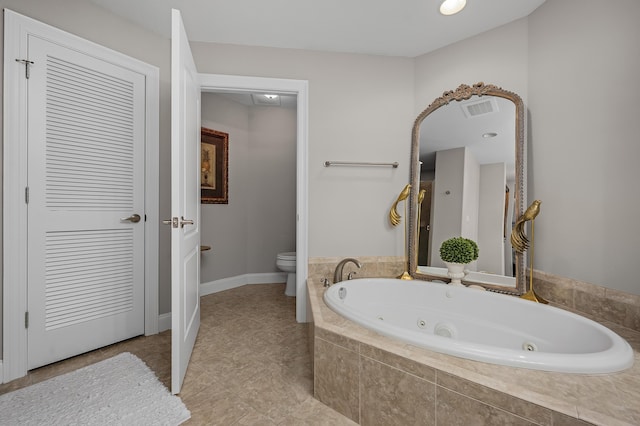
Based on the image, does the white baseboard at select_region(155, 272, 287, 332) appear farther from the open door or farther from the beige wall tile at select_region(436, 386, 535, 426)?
the beige wall tile at select_region(436, 386, 535, 426)

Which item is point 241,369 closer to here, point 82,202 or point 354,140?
point 82,202

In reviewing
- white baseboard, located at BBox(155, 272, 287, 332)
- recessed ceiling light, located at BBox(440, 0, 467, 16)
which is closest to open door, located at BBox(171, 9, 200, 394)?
white baseboard, located at BBox(155, 272, 287, 332)

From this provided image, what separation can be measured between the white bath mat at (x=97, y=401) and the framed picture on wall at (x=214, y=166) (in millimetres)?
1936

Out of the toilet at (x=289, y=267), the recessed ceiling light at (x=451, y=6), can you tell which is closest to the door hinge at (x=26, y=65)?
the toilet at (x=289, y=267)

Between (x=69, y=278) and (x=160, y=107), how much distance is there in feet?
4.44

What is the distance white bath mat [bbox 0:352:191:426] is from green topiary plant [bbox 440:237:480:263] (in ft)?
5.96

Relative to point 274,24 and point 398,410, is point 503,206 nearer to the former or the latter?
point 398,410

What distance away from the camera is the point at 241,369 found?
165 cm

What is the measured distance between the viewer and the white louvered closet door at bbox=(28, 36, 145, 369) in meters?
1.64

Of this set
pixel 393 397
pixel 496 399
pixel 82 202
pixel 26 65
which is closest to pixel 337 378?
pixel 393 397

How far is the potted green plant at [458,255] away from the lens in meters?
1.93

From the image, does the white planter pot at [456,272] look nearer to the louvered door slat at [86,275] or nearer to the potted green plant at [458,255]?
the potted green plant at [458,255]

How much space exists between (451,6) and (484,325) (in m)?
2.02

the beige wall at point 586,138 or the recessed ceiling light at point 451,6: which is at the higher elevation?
the recessed ceiling light at point 451,6
